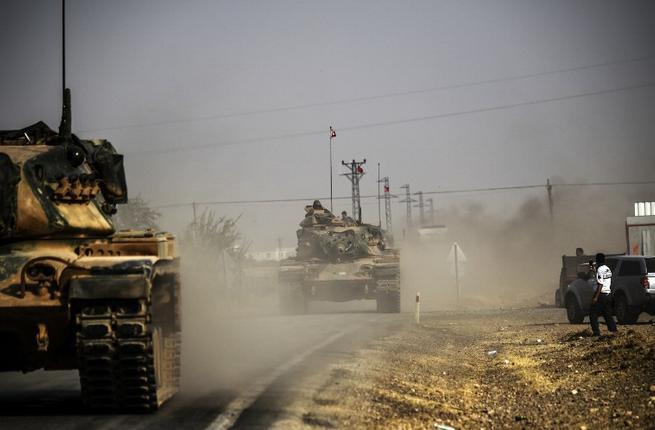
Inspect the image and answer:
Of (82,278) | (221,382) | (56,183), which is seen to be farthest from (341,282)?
(82,278)

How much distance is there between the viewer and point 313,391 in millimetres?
13297

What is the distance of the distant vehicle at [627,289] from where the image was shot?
950 inches

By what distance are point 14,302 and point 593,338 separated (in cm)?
1145

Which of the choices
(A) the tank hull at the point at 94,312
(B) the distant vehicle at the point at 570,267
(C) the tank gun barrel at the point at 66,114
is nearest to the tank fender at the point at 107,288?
Result: (A) the tank hull at the point at 94,312

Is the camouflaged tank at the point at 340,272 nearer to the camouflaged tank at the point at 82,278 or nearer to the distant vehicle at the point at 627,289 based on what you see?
the distant vehicle at the point at 627,289

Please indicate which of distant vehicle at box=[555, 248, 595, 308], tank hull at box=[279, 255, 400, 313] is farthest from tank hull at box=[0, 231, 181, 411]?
distant vehicle at box=[555, 248, 595, 308]

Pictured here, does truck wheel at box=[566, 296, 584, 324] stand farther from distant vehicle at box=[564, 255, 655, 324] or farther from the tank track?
the tank track

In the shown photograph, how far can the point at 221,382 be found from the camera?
14.6m

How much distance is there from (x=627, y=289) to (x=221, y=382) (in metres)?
12.8

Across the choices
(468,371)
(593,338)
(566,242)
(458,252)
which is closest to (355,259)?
(458,252)

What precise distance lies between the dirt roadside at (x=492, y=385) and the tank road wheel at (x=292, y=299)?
1210cm

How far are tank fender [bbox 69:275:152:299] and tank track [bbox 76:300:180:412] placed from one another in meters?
0.20

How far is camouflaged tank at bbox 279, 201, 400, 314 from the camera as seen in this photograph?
1344 inches

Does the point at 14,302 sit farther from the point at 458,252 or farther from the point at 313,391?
the point at 458,252
